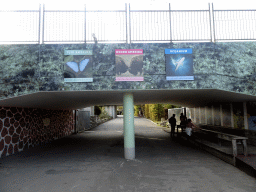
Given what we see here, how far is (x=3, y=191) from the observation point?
5.32 metres

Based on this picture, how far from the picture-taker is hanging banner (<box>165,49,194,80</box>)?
8133mm

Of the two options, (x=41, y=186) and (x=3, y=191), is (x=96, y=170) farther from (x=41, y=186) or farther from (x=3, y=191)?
(x=3, y=191)

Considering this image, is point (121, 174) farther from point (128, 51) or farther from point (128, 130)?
point (128, 51)

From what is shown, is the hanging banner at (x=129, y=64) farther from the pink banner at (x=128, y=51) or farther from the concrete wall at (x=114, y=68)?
the concrete wall at (x=114, y=68)

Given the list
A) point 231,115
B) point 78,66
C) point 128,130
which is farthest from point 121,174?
point 231,115

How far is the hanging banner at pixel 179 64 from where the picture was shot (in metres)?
Result: 8.13

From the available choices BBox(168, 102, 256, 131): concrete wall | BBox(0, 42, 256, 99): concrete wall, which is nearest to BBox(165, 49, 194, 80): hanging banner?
BBox(0, 42, 256, 99): concrete wall

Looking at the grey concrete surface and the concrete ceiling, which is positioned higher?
the concrete ceiling

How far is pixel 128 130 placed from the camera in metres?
8.76

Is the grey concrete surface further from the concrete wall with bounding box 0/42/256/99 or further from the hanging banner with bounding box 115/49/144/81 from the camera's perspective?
the hanging banner with bounding box 115/49/144/81

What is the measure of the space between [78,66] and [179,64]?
14.6ft

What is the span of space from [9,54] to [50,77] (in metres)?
2.09

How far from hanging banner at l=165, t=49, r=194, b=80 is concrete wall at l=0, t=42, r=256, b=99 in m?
0.18

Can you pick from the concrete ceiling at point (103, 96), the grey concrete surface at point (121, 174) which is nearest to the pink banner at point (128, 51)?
the concrete ceiling at point (103, 96)
